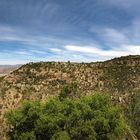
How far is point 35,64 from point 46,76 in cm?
1159

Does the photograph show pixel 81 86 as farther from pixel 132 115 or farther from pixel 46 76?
Answer: pixel 132 115

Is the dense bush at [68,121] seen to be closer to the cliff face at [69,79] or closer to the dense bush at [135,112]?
the dense bush at [135,112]

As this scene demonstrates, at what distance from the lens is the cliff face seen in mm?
102875

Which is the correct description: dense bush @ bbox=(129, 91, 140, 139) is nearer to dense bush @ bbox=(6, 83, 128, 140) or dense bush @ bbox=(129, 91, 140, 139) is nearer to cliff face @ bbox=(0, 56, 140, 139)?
cliff face @ bbox=(0, 56, 140, 139)

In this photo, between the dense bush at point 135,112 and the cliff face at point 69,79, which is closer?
the dense bush at point 135,112

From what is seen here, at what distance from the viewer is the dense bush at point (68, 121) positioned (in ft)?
189

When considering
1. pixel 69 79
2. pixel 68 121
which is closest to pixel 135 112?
pixel 68 121

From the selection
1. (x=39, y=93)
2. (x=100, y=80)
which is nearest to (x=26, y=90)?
(x=39, y=93)

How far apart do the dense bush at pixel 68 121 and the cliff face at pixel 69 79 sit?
3870 centimetres

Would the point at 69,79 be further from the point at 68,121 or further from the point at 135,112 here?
the point at 68,121

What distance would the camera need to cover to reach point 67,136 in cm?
5625

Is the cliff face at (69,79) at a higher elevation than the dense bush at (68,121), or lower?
higher

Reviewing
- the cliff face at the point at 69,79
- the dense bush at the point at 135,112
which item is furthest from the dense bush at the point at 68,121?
the cliff face at the point at 69,79

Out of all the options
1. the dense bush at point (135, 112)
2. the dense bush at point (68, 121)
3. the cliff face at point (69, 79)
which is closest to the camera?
the dense bush at point (68, 121)
